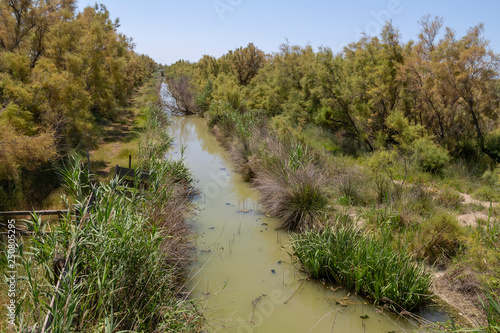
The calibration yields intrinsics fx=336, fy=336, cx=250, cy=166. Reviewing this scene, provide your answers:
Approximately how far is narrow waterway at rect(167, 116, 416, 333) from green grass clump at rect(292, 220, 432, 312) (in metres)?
0.22

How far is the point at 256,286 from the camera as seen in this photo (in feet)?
18.0

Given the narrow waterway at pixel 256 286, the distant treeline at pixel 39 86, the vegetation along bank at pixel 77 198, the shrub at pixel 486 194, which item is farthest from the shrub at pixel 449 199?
the distant treeline at pixel 39 86

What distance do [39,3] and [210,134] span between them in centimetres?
988

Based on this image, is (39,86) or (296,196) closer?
(296,196)

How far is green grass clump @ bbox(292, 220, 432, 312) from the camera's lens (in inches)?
183

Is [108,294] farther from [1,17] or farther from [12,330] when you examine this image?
[1,17]

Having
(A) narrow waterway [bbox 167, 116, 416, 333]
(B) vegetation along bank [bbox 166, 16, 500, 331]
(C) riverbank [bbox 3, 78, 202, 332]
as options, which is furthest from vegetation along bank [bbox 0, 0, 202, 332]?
(B) vegetation along bank [bbox 166, 16, 500, 331]

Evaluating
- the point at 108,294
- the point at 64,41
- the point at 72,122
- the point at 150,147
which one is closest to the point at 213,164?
the point at 150,147

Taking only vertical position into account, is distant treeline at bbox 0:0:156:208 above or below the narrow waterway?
above

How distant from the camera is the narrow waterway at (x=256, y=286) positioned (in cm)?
459

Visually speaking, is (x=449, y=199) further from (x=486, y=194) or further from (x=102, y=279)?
(x=102, y=279)

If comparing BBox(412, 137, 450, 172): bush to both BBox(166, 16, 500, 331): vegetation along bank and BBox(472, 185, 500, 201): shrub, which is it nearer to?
BBox(166, 16, 500, 331): vegetation along bank

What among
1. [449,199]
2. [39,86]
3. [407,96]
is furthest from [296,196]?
[39,86]

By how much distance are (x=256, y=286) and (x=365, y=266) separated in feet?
5.74
